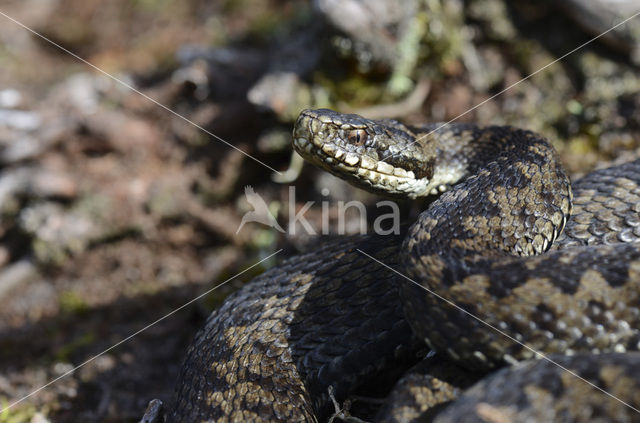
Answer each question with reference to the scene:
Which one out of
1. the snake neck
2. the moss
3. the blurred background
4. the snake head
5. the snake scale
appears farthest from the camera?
the blurred background

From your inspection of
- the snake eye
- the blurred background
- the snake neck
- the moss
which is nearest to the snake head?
the snake eye

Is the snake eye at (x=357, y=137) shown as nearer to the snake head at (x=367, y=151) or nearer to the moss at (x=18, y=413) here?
the snake head at (x=367, y=151)

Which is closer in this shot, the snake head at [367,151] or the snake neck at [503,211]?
the snake neck at [503,211]

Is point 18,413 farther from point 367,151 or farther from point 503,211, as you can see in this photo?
point 503,211

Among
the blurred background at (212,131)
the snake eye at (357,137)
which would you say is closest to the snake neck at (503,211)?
the snake eye at (357,137)

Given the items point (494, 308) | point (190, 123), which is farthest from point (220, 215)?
point (494, 308)

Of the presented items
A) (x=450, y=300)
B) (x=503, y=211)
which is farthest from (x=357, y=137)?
(x=450, y=300)

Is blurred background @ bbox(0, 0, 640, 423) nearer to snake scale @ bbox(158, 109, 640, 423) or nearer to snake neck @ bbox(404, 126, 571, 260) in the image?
snake scale @ bbox(158, 109, 640, 423)
